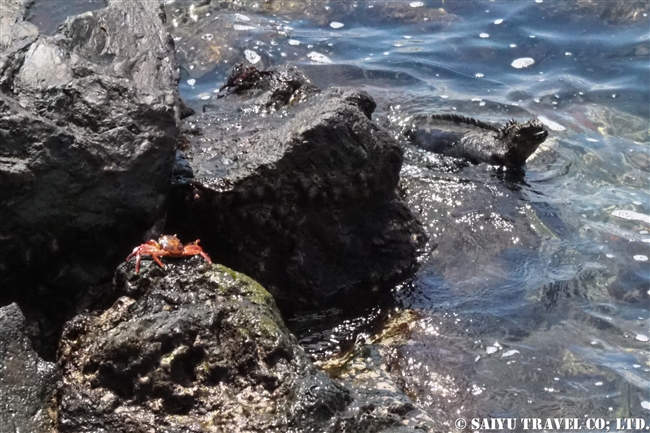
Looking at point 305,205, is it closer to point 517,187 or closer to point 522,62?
point 517,187

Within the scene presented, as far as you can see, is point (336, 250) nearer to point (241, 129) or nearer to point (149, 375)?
point (241, 129)

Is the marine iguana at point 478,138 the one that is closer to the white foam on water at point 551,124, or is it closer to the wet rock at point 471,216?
the wet rock at point 471,216

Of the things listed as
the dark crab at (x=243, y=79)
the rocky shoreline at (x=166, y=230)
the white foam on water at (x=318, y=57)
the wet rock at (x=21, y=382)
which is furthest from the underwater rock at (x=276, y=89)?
the wet rock at (x=21, y=382)

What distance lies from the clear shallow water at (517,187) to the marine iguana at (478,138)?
0.28 m

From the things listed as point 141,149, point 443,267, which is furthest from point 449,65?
point 141,149

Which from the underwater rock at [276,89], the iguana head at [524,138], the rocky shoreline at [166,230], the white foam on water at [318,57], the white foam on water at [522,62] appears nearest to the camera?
the rocky shoreline at [166,230]

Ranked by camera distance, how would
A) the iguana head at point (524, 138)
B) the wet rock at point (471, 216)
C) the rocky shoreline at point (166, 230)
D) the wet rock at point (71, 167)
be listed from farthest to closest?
1. the iguana head at point (524, 138)
2. the wet rock at point (471, 216)
3. the wet rock at point (71, 167)
4. the rocky shoreline at point (166, 230)

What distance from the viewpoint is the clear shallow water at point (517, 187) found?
4.89 m

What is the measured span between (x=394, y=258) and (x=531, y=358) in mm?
1186

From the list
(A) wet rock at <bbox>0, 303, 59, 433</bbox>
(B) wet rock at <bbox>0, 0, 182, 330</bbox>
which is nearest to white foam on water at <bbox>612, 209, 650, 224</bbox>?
(B) wet rock at <bbox>0, 0, 182, 330</bbox>

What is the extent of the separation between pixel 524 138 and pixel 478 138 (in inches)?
21.1

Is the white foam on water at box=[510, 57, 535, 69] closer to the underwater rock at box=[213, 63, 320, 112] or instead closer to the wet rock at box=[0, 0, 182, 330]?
the underwater rock at box=[213, 63, 320, 112]

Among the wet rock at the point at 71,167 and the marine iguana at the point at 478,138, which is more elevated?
the wet rock at the point at 71,167

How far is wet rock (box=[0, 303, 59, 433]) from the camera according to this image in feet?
11.3
